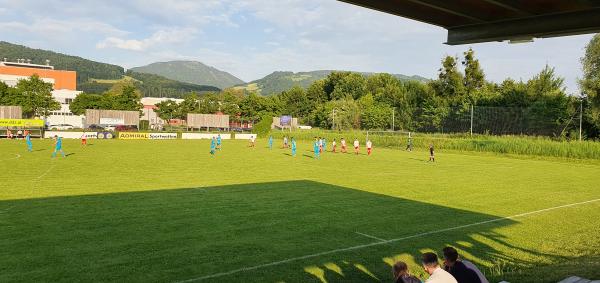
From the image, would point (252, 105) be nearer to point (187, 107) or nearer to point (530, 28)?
point (187, 107)

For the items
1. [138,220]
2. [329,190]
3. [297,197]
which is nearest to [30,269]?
[138,220]

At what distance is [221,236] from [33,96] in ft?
275

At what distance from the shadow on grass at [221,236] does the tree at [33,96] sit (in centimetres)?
7620

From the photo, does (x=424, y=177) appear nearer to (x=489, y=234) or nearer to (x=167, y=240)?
(x=489, y=234)

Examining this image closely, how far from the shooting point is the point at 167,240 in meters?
10.5

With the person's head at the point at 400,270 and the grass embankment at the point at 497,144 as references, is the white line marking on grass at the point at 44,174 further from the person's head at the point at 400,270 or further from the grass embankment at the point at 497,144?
the grass embankment at the point at 497,144

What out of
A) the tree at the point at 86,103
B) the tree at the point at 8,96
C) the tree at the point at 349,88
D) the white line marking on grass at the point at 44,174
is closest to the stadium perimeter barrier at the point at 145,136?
the tree at the point at 8,96

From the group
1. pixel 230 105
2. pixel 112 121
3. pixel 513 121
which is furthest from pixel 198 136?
pixel 513 121

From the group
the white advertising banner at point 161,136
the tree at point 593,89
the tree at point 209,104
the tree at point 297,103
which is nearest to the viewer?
the tree at point 593,89

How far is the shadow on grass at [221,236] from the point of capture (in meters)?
8.52

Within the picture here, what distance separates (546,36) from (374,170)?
63.3 feet

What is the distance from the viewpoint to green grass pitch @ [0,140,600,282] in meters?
8.70

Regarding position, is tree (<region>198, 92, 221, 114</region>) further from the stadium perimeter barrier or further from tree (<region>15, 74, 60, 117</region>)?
the stadium perimeter barrier

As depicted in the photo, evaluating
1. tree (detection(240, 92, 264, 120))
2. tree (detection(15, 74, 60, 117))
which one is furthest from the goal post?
tree (detection(15, 74, 60, 117))
